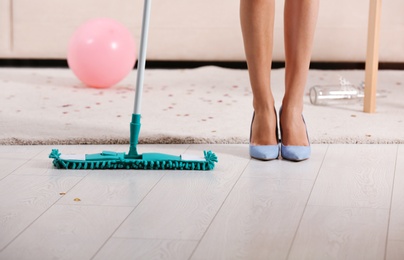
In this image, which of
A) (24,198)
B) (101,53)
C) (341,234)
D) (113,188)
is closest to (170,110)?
(101,53)

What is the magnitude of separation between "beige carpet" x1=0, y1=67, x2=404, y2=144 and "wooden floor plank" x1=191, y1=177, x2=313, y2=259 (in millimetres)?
492

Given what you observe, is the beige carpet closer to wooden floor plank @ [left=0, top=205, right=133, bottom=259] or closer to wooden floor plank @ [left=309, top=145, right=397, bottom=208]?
wooden floor plank @ [left=309, top=145, right=397, bottom=208]

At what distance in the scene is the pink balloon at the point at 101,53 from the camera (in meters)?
3.06

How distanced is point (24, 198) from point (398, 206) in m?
0.75

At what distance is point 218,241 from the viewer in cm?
146

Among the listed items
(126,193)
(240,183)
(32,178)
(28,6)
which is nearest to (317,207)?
(240,183)

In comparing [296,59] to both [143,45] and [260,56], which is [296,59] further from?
[143,45]

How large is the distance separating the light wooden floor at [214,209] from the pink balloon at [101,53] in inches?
37.3

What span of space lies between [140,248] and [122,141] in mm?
884

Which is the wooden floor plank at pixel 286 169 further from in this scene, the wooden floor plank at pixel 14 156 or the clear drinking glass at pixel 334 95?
the clear drinking glass at pixel 334 95

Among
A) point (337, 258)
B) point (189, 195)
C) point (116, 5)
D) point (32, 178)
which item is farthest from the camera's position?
point (116, 5)

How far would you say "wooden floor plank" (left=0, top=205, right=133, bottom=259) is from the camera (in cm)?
141

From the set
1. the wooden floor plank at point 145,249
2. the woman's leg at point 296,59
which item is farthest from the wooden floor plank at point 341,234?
the woman's leg at point 296,59

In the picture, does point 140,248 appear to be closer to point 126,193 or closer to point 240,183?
point 126,193
